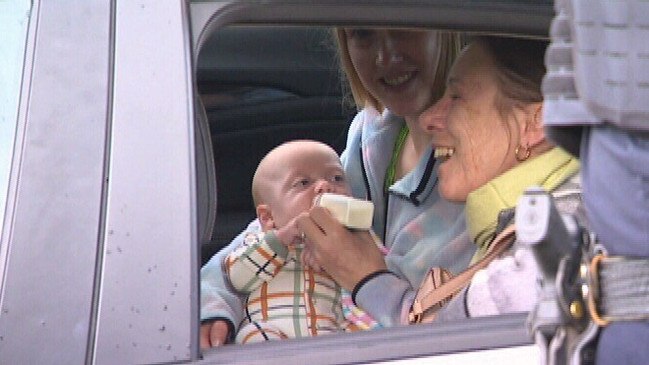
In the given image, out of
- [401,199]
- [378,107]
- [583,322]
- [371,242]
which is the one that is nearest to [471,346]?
[583,322]

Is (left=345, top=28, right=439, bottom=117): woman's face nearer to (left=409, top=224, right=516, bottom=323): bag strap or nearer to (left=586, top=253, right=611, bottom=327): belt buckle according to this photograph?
(left=409, top=224, right=516, bottom=323): bag strap

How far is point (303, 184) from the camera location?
3086 mm

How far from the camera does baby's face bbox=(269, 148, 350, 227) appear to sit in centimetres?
305

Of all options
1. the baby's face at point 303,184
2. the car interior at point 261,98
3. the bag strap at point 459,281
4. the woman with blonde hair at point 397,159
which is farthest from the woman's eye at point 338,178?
the bag strap at point 459,281

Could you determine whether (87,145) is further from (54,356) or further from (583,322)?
(583,322)

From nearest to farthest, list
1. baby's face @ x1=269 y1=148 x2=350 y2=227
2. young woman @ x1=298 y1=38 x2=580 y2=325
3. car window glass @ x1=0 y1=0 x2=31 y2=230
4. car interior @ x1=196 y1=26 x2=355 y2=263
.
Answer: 1. car window glass @ x1=0 y1=0 x2=31 y2=230
2. young woman @ x1=298 y1=38 x2=580 y2=325
3. baby's face @ x1=269 y1=148 x2=350 y2=227
4. car interior @ x1=196 y1=26 x2=355 y2=263

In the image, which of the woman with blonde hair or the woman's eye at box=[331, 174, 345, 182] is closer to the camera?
the woman with blonde hair

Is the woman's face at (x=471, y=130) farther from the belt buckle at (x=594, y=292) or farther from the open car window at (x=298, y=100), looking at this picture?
the belt buckle at (x=594, y=292)

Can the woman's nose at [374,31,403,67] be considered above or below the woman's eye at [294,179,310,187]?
above

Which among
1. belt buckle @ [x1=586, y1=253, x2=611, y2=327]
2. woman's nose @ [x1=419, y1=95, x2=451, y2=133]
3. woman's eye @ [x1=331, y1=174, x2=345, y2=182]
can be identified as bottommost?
belt buckle @ [x1=586, y1=253, x2=611, y2=327]

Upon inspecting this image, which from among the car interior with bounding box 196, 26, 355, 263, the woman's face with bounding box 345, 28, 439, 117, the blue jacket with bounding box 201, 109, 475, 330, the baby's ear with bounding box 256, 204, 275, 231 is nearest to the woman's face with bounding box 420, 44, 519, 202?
the blue jacket with bounding box 201, 109, 475, 330

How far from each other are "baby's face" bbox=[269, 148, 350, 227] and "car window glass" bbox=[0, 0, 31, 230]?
1074 millimetres

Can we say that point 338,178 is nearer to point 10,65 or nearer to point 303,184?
point 303,184

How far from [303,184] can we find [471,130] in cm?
51
